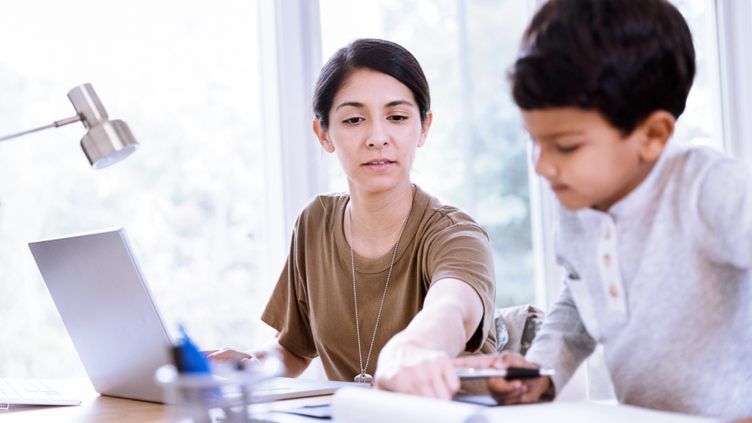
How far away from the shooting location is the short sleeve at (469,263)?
1.07m

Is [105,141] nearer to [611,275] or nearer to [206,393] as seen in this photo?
[206,393]

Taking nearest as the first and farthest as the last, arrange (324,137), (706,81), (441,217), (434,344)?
(434,344) < (441,217) < (324,137) < (706,81)

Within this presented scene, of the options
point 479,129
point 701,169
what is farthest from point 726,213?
point 479,129

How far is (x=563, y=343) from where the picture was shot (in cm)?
84

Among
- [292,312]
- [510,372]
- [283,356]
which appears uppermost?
[510,372]

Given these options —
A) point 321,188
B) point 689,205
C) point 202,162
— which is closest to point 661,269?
point 689,205

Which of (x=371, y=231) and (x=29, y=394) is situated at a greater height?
(x=371, y=231)

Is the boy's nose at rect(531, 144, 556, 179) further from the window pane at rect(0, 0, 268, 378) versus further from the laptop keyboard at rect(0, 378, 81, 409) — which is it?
the window pane at rect(0, 0, 268, 378)

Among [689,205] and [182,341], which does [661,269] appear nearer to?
[689,205]

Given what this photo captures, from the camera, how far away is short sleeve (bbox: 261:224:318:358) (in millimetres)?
1518

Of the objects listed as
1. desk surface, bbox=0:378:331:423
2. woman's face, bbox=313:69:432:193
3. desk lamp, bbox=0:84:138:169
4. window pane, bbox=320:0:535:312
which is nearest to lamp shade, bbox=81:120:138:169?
desk lamp, bbox=0:84:138:169

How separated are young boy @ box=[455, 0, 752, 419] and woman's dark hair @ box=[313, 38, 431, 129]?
63 centimetres

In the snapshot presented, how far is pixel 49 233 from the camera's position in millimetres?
2486

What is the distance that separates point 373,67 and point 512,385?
0.80 metres
